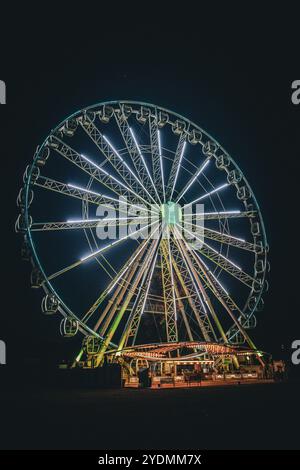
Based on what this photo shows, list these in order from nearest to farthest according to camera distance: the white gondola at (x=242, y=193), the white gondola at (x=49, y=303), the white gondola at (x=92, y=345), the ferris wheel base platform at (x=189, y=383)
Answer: the white gondola at (x=49, y=303) → the white gondola at (x=92, y=345) → the ferris wheel base platform at (x=189, y=383) → the white gondola at (x=242, y=193)

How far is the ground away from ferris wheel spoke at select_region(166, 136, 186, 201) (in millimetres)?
14848

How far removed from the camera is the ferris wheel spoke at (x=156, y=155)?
95.5 feet

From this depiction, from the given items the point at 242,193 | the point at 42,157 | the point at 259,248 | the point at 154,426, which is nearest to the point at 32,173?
the point at 42,157

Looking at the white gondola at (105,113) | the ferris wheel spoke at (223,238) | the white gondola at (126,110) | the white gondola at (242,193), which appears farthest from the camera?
the white gondola at (242,193)

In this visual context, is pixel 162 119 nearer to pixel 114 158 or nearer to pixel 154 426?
pixel 114 158

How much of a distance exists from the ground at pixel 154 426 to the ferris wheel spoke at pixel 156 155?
14.8 m

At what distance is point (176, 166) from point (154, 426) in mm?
20371

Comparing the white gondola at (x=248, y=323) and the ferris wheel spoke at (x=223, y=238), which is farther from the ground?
the ferris wheel spoke at (x=223, y=238)

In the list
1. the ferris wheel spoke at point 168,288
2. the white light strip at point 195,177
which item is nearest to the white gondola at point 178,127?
the white light strip at point 195,177

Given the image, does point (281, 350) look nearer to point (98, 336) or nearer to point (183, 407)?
point (98, 336)

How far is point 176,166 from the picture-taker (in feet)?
99.1

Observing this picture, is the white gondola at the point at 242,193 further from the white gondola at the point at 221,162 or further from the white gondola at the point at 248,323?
the white gondola at the point at 248,323

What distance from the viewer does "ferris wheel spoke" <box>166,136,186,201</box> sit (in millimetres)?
29422

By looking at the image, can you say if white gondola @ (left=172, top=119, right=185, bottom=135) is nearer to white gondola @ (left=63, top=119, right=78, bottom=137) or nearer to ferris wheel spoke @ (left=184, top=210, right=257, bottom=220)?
ferris wheel spoke @ (left=184, top=210, right=257, bottom=220)
